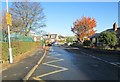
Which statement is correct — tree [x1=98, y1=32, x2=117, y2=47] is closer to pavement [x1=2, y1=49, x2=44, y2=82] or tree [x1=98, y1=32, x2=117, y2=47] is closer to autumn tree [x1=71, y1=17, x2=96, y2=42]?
pavement [x1=2, y1=49, x2=44, y2=82]

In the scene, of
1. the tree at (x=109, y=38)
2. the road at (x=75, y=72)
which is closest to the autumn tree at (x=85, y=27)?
the tree at (x=109, y=38)

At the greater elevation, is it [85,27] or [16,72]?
[85,27]

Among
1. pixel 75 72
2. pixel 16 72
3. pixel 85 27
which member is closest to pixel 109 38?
pixel 75 72

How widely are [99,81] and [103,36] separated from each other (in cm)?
3083

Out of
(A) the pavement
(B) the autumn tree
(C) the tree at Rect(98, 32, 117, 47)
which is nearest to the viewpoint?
(A) the pavement

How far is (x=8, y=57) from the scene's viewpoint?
1969 cm

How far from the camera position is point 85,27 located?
7438 centimetres

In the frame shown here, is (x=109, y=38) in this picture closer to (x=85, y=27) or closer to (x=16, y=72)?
(x=16, y=72)

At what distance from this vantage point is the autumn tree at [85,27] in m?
73.6

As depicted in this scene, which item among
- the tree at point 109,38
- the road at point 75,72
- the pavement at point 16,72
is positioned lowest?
the road at point 75,72

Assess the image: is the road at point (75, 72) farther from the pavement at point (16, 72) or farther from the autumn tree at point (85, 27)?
the autumn tree at point (85, 27)

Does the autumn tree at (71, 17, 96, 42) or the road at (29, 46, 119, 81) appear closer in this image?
the road at (29, 46, 119, 81)

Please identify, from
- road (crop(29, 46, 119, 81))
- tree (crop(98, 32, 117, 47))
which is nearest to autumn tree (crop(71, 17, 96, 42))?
tree (crop(98, 32, 117, 47))

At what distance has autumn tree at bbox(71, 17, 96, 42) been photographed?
7362cm
